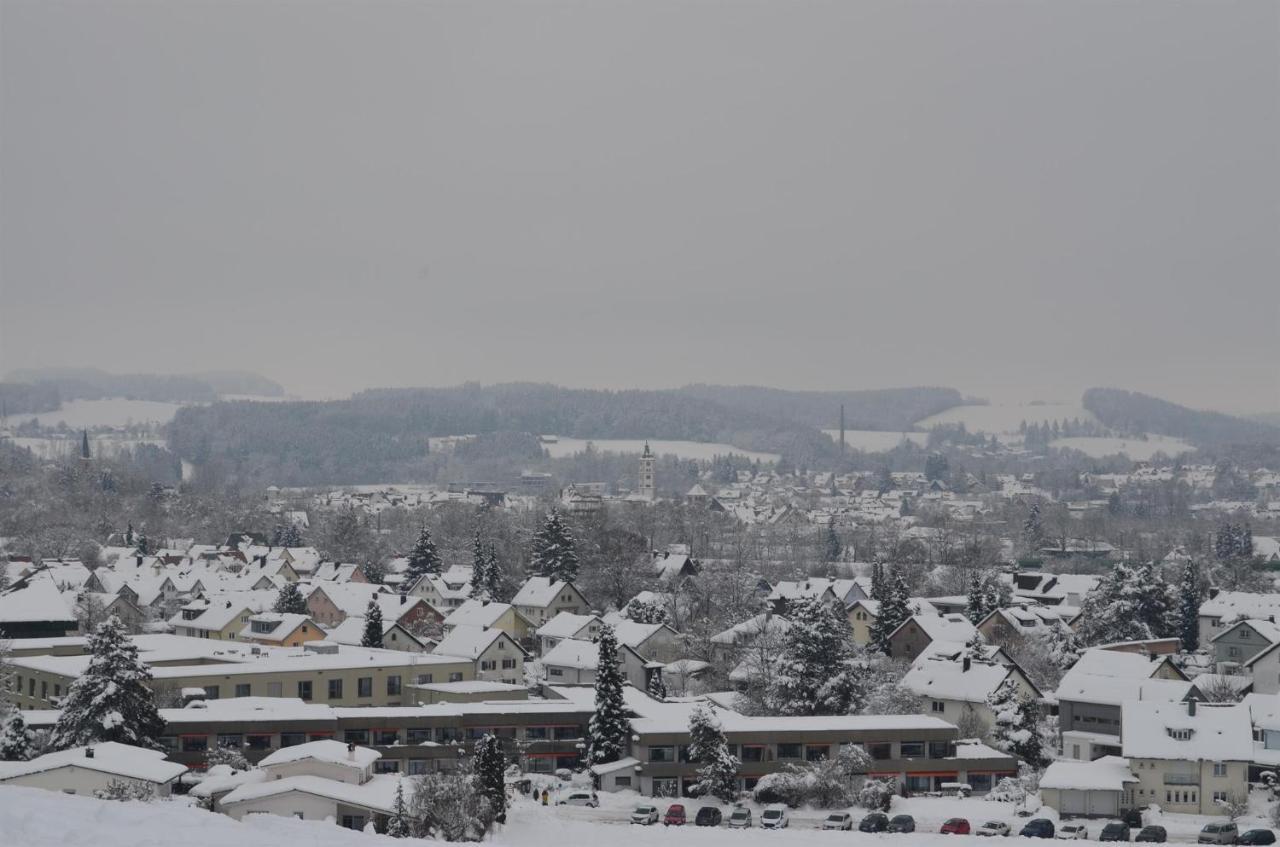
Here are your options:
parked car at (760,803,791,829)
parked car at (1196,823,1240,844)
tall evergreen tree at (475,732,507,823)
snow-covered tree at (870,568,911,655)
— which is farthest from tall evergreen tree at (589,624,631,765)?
snow-covered tree at (870,568,911,655)

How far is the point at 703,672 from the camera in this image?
40.7 meters

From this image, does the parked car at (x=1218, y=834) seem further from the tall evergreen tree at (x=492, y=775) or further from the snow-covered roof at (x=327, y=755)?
the snow-covered roof at (x=327, y=755)

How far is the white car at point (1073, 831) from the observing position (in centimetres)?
2428

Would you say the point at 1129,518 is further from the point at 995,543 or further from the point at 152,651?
the point at 152,651

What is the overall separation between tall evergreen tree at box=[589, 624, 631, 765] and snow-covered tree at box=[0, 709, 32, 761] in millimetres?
10377

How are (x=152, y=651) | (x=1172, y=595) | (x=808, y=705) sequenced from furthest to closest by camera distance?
(x=1172, y=595), (x=152, y=651), (x=808, y=705)

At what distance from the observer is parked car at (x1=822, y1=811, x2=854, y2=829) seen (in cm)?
2463

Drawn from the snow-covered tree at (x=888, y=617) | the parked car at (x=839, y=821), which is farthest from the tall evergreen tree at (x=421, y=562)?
the parked car at (x=839, y=821)

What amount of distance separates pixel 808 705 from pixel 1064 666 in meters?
10.9

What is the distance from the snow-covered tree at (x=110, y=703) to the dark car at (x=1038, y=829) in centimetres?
1508

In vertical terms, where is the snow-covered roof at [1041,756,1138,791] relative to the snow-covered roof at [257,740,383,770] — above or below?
below

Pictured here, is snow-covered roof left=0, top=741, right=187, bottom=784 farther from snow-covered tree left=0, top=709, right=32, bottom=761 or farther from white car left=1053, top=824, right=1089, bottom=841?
white car left=1053, top=824, right=1089, bottom=841

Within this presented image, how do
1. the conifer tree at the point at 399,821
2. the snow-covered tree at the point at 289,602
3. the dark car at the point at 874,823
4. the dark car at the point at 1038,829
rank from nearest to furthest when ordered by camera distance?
1. the conifer tree at the point at 399,821
2. the dark car at the point at 1038,829
3. the dark car at the point at 874,823
4. the snow-covered tree at the point at 289,602

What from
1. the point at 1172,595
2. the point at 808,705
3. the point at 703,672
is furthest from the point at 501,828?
the point at 1172,595
